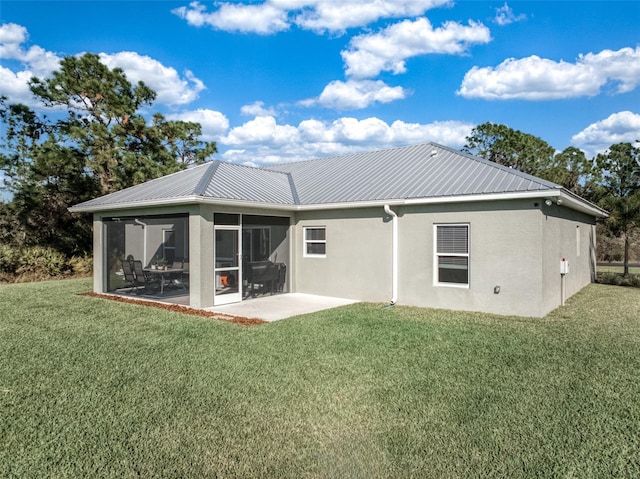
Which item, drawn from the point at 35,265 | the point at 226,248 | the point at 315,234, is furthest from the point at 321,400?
the point at 35,265

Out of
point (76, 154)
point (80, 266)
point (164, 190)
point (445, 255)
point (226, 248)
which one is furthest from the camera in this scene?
point (76, 154)

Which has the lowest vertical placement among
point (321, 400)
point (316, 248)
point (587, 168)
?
point (321, 400)

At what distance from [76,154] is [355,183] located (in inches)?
595

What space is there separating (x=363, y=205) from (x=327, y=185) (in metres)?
2.81

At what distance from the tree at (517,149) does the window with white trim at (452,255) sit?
26.6m

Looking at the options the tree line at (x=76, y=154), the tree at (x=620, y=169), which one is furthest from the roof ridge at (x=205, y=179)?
the tree at (x=620, y=169)

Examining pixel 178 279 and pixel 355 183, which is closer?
pixel 355 183

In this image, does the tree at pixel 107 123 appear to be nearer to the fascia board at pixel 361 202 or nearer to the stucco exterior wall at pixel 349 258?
the fascia board at pixel 361 202

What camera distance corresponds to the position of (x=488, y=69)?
73.8 ft

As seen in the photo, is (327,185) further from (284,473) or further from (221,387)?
(284,473)

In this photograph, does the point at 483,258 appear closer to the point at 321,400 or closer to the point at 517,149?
the point at 321,400

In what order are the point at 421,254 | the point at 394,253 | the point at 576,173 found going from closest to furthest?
the point at 421,254 < the point at 394,253 < the point at 576,173

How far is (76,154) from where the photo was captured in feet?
67.1

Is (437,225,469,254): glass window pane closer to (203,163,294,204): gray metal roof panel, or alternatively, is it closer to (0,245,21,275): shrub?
(203,163,294,204): gray metal roof panel
